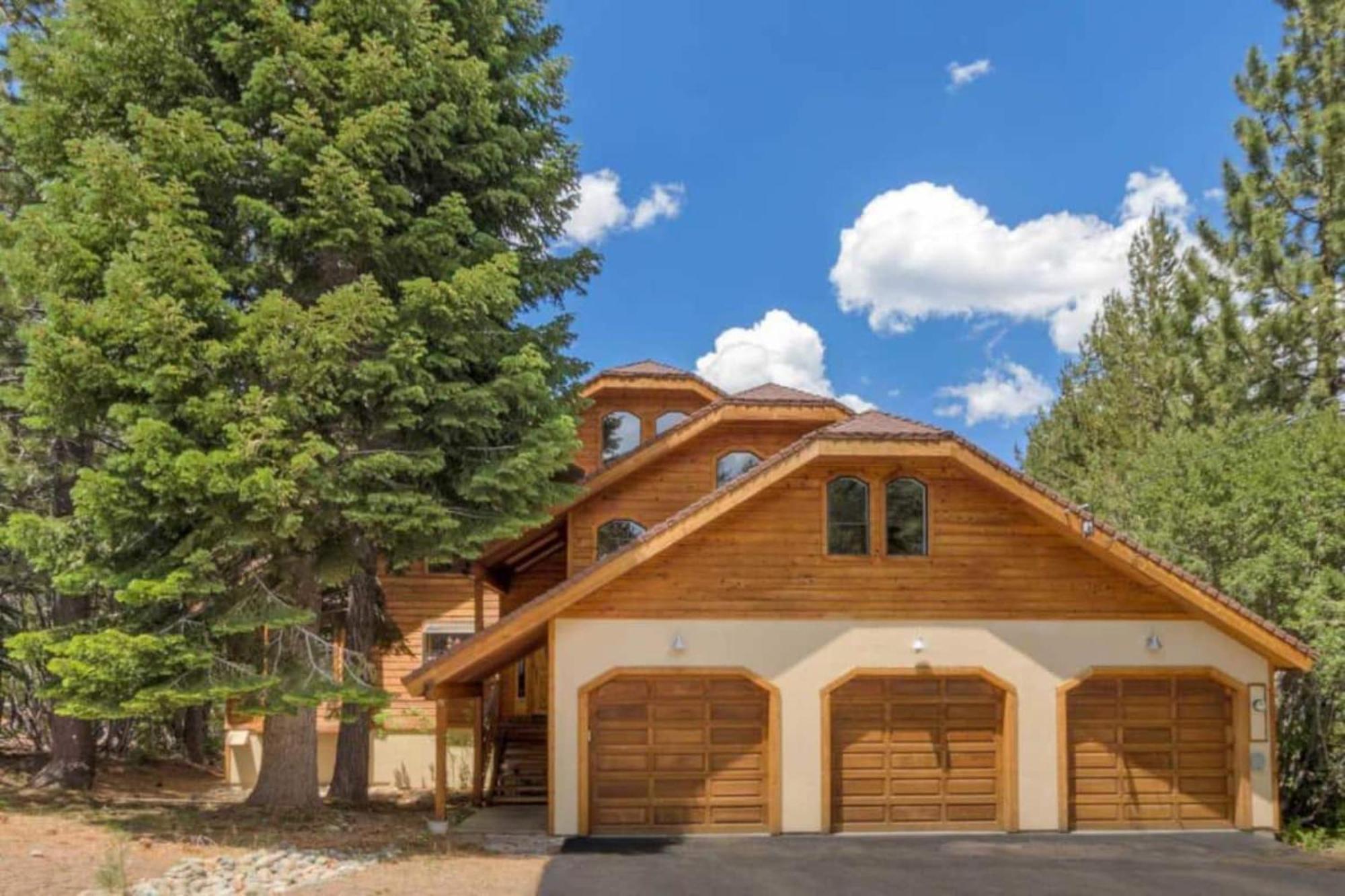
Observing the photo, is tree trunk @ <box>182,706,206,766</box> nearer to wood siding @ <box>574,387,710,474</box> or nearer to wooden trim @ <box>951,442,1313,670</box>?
wood siding @ <box>574,387,710,474</box>

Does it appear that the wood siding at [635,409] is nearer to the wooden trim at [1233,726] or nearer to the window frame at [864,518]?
the window frame at [864,518]

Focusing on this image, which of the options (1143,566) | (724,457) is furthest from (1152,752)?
(724,457)

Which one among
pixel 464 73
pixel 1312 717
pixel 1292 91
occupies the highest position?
pixel 1292 91

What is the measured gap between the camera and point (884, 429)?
11.9m

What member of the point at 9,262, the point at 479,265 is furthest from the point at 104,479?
the point at 479,265

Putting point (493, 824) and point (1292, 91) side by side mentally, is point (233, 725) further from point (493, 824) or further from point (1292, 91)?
point (1292, 91)

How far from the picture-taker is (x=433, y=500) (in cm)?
1090

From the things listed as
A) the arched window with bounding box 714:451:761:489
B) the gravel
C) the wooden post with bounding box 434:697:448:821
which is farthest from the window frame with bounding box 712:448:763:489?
the gravel

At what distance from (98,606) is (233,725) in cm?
346

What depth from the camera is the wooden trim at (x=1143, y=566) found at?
11711mm

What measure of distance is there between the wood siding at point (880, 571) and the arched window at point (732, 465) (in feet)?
9.60

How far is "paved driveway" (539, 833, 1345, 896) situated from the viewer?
939cm

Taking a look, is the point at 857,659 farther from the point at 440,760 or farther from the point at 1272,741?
the point at 1272,741

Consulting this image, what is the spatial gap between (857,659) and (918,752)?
1.55m
